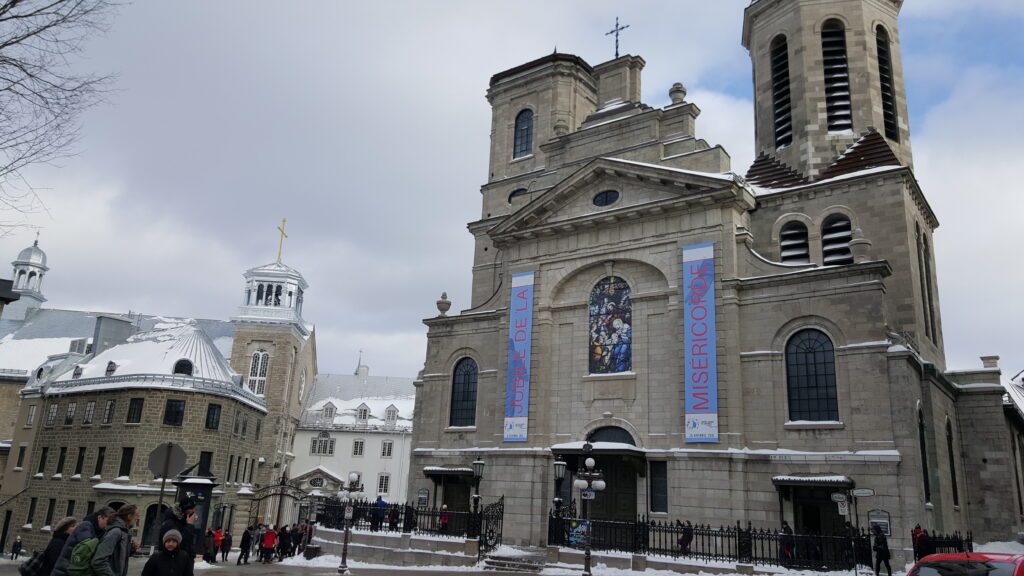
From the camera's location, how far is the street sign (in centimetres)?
1183

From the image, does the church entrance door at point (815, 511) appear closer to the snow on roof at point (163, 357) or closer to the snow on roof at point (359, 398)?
the snow on roof at point (163, 357)

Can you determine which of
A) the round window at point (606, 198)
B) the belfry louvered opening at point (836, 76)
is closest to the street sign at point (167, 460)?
the round window at point (606, 198)

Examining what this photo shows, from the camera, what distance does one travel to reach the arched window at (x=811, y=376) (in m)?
25.3

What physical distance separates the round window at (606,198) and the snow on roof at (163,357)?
91.2ft

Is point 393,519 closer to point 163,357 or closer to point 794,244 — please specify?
point 794,244

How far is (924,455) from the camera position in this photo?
1022 inches

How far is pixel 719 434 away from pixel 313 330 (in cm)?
5368

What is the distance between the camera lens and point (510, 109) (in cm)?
4409

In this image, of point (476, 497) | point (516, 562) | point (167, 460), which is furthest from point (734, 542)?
point (167, 460)

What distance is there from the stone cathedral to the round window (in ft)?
0.73

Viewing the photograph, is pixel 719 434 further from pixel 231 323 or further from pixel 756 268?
pixel 231 323

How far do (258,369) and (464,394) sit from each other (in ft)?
117

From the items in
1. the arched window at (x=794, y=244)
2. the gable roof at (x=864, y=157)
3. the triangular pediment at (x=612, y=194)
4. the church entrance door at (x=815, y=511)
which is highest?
the gable roof at (x=864, y=157)

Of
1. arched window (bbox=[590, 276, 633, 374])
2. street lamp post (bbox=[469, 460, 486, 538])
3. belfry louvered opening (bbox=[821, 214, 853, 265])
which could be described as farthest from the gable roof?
street lamp post (bbox=[469, 460, 486, 538])
